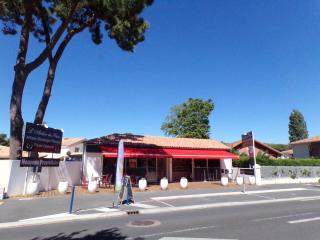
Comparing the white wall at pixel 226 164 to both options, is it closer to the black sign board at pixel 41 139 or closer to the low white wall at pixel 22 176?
the low white wall at pixel 22 176

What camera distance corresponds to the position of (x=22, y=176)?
1683cm

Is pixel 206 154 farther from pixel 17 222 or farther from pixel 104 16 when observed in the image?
pixel 17 222

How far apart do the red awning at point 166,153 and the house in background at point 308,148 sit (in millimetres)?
22302

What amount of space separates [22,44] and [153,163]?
13.7 metres

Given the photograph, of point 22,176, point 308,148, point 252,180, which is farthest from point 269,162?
point 22,176

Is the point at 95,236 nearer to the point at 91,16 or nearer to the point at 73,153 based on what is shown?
the point at 91,16

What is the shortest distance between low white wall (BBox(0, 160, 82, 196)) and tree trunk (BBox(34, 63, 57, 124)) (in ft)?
10.8

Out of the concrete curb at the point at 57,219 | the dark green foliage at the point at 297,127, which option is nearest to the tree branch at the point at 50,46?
the concrete curb at the point at 57,219

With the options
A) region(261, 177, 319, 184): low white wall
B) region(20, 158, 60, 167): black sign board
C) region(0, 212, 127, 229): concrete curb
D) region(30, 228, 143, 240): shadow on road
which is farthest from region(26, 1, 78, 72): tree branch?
region(261, 177, 319, 184): low white wall

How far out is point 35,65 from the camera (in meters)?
19.6

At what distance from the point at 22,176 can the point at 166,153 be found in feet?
36.8

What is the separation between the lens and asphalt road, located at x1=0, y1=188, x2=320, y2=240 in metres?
7.94

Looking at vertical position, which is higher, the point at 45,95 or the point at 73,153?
the point at 45,95

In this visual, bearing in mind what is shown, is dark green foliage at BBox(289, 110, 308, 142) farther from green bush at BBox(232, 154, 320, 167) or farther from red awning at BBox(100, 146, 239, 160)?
red awning at BBox(100, 146, 239, 160)
